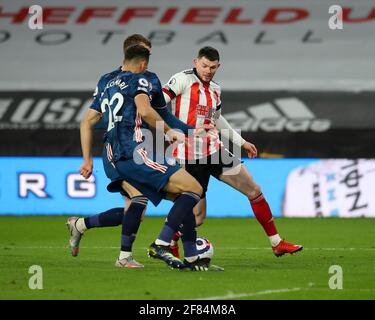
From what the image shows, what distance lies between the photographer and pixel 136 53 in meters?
7.76

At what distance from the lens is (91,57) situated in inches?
762

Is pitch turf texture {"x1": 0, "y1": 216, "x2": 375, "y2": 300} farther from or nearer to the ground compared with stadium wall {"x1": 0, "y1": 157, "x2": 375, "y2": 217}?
nearer to the ground

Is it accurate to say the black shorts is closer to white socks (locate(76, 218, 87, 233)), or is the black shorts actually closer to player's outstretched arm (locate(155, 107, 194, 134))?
player's outstretched arm (locate(155, 107, 194, 134))

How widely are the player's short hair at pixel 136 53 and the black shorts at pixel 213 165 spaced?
1.35 meters

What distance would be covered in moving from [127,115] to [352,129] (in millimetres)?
8150

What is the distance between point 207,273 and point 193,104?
1762 millimetres

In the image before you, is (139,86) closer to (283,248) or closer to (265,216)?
(265,216)

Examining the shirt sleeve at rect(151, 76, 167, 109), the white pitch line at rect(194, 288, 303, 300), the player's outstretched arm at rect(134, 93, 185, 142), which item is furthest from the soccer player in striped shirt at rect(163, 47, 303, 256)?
the white pitch line at rect(194, 288, 303, 300)

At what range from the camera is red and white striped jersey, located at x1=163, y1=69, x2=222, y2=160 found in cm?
875

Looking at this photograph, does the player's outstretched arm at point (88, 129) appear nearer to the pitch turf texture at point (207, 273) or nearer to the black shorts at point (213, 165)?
the pitch turf texture at point (207, 273)

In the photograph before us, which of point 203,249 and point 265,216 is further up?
point 265,216

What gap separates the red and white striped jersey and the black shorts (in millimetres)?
52

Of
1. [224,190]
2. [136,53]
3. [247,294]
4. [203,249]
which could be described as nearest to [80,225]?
[203,249]
